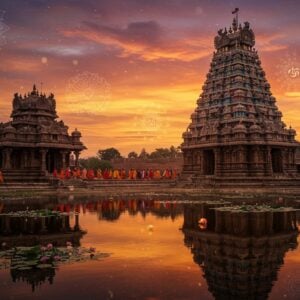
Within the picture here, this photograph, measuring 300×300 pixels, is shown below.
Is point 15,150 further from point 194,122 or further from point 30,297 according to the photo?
point 30,297

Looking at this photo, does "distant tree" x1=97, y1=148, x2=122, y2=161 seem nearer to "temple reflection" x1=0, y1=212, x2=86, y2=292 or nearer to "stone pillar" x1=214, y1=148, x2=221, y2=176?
"stone pillar" x1=214, y1=148, x2=221, y2=176

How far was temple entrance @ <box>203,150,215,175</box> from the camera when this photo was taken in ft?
196

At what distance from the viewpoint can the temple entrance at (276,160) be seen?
2322 inches

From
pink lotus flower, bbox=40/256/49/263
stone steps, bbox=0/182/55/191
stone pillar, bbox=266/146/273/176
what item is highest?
stone pillar, bbox=266/146/273/176

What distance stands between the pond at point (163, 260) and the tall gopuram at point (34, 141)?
33.2m

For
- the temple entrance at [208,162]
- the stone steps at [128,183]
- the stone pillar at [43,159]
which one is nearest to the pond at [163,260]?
the stone steps at [128,183]

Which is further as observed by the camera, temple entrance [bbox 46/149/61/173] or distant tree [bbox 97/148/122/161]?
distant tree [bbox 97/148/122/161]

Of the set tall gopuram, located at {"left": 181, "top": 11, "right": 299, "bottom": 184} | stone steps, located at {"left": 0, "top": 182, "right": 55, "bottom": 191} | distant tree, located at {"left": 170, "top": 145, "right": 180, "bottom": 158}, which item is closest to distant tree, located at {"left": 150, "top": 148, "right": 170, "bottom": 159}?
distant tree, located at {"left": 170, "top": 145, "right": 180, "bottom": 158}

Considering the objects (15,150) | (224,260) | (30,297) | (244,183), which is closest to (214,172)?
(244,183)

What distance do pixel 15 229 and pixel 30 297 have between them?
31.1 feet

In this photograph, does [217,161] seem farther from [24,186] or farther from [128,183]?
[24,186]

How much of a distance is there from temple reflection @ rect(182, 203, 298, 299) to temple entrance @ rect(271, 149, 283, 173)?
35520mm

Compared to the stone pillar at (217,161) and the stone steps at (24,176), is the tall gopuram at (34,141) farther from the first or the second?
the stone pillar at (217,161)

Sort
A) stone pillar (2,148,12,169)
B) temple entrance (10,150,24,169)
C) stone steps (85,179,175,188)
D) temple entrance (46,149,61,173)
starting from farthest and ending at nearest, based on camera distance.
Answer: temple entrance (46,149,61,173) → temple entrance (10,150,24,169) → stone pillar (2,148,12,169) → stone steps (85,179,175,188)
